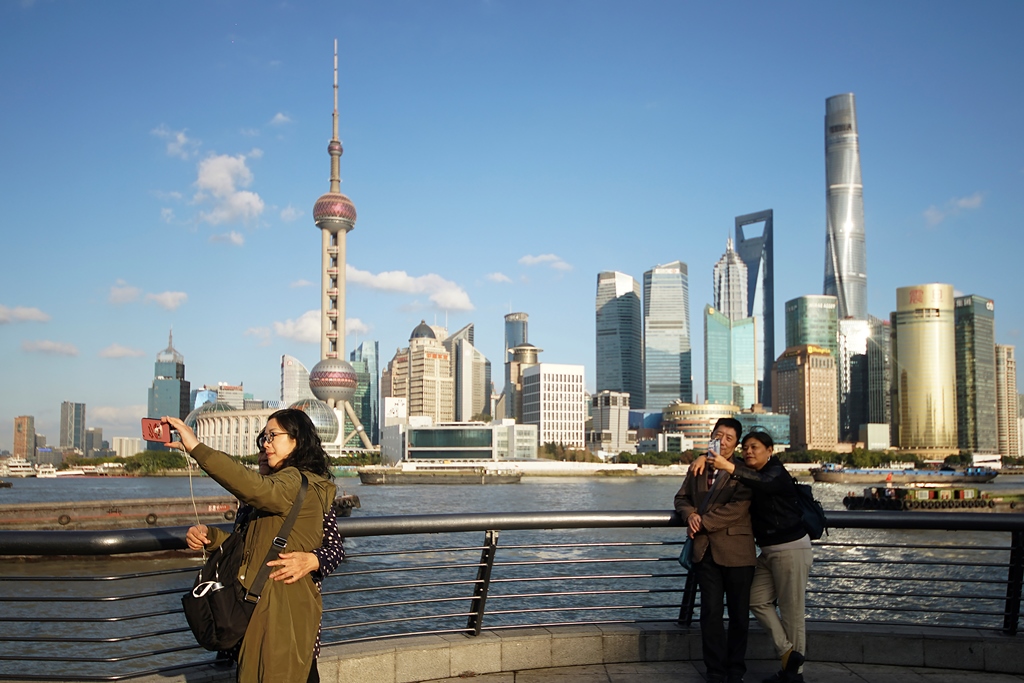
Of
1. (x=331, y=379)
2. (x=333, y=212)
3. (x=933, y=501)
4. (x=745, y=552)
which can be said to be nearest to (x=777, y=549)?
(x=745, y=552)

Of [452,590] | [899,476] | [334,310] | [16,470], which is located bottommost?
[16,470]

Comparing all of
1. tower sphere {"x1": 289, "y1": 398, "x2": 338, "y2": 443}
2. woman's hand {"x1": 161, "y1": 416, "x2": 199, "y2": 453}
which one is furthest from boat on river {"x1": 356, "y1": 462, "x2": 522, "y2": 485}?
woman's hand {"x1": 161, "y1": 416, "x2": 199, "y2": 453}

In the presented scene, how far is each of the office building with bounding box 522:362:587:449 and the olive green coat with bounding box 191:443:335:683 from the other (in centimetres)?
17024

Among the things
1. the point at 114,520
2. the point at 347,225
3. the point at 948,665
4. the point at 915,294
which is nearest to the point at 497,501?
the point at 114,520

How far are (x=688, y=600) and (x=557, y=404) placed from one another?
17132 centimetres

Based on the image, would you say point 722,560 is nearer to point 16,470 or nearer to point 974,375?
point 16,470

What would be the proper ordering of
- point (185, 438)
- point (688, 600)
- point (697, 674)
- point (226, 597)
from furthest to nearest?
1. point (688, 600)
2. point (697, 674)
3. point (226, 597)
4. point (185, 438)

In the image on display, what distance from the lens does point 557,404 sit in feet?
580

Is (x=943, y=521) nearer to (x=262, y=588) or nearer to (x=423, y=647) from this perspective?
(x=423, y=647)

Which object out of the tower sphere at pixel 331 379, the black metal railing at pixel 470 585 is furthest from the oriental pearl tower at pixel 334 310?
the black metal railing at pixel 470 585

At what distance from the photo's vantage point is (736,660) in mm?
5453

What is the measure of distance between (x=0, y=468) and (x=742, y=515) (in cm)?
18184

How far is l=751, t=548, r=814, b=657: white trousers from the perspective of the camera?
538 cm

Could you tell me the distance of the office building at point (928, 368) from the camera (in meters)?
168
